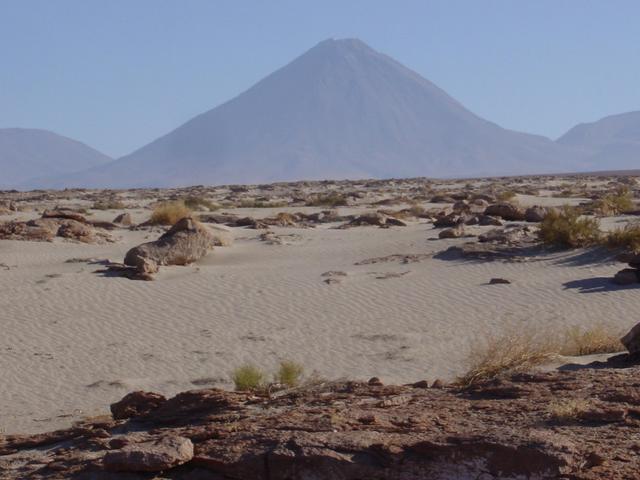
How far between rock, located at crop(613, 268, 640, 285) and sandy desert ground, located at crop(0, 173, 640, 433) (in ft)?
0.68

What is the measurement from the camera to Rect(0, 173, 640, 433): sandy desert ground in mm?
11672

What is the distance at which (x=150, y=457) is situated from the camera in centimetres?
604

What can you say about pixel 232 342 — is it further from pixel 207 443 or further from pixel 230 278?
pixel 207 443

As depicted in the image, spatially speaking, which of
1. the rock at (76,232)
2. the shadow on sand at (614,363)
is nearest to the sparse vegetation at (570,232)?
the rock at (76,232)

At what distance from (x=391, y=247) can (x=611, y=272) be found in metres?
5.55

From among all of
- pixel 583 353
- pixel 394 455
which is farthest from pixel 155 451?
pixel 583 353

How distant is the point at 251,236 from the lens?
81.0 ft

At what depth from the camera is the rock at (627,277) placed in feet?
53.8

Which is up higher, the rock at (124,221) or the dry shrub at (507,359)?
the rock at (124,221)

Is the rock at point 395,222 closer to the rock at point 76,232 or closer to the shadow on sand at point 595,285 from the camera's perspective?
the rock at point 76,232

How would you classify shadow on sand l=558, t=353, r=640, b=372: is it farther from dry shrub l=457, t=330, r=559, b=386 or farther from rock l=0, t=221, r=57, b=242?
rock l=0, t=221, r=57, b=242

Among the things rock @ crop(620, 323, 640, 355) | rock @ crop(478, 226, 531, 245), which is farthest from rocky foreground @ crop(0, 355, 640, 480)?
rock @ crop(478, 226, 531, 245)

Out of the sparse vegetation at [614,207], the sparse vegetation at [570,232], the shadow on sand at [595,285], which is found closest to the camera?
the shadow on sand at [595,285]

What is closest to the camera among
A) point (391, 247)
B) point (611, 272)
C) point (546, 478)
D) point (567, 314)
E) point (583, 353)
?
point (546, 478)
